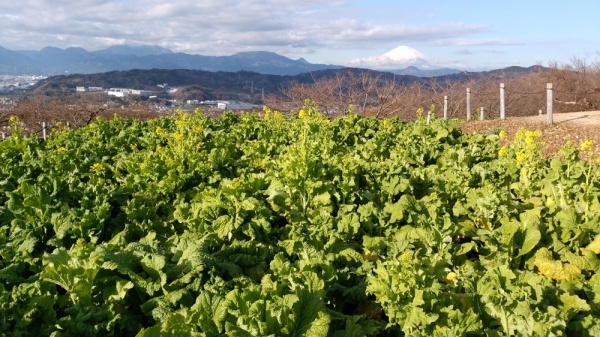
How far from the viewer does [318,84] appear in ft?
112

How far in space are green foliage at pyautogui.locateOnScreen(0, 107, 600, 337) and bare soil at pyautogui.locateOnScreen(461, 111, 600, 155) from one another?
5783mm

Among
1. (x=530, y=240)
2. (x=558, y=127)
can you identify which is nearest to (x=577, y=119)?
(x=558, y=127)

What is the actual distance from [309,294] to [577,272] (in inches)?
97.8

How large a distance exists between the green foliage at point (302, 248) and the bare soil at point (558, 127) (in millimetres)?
5783

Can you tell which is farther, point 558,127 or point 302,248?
point 558,127

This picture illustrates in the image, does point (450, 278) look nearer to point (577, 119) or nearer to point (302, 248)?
point (302, 248)

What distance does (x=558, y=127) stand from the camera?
13.8 meters

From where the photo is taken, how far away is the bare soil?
40.9 feet

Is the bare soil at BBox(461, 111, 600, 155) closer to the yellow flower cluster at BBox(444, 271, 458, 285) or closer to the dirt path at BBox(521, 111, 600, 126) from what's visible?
the dirt path at BBox(521, 111, 600, 126)

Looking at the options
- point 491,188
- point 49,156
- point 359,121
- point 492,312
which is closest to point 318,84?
point 359,121

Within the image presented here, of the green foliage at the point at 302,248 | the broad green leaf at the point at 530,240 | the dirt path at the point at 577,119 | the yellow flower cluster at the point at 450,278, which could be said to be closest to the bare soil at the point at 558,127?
the dirt path at the point at 577,119

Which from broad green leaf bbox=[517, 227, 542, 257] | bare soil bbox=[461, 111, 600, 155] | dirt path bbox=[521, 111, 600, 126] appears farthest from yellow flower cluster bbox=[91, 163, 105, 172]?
dirt path bbox=[521, 111, 600, 126]

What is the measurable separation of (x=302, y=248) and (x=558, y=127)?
1228cm

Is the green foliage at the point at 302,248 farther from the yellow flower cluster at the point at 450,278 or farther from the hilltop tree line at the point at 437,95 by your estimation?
the hilltop tree line at the point at 437,95
